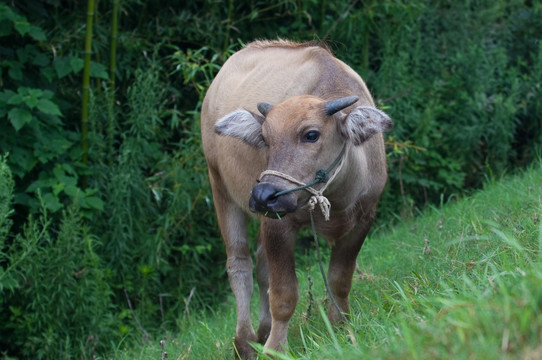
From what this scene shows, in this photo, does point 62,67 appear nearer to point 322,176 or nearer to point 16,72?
point 16,72

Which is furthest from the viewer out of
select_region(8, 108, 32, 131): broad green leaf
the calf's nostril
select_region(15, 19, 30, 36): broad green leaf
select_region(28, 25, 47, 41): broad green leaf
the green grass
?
select_region(28, 25, 47, 41): broad green leaf

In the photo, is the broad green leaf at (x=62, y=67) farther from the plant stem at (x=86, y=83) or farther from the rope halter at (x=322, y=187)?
the rope halter at (x=322, y=187)

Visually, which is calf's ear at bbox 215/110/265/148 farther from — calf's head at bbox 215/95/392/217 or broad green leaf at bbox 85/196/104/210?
broad green leaf at bbox 85/196/104/210

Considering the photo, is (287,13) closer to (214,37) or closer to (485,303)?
(214,37)

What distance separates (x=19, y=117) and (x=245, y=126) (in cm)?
307

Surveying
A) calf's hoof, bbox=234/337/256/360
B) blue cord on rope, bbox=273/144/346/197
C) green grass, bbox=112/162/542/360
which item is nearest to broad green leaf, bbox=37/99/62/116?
green grass, bbox=112/162/542/360

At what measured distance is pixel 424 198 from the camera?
28.7 ft

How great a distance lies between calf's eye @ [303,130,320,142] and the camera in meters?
4.10

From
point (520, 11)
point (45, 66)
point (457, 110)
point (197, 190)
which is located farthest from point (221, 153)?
point (520, 11)

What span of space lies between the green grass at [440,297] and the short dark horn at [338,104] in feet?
3.21

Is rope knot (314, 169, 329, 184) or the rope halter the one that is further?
rope knot (314, 169, 329, 184)

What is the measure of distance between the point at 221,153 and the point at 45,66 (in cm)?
287

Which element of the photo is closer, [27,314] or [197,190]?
[27,314]

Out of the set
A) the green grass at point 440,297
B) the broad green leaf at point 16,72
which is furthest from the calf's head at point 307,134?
the broad green leaf at point 16,72
